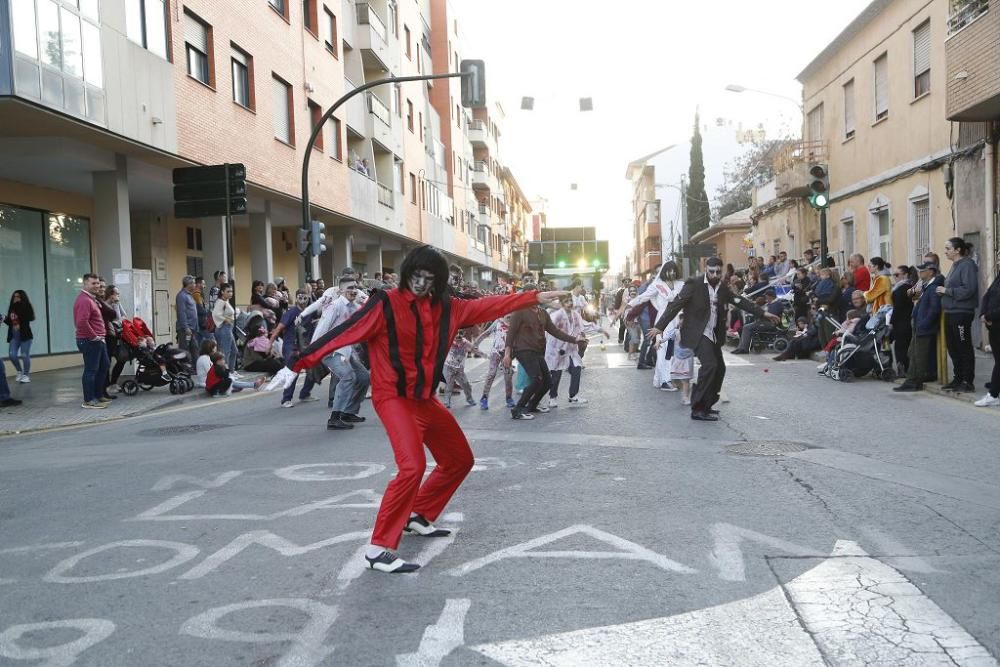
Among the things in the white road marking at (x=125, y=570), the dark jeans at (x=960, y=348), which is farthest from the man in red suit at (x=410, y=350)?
the dark jeans at (x=960, y=348)

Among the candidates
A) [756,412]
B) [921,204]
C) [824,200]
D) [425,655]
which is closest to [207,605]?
[425,655]

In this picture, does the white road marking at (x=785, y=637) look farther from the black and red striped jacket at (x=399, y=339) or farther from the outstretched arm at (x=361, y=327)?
the outstretched arm at (x=361, y=327)

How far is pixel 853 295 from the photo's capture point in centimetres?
1482

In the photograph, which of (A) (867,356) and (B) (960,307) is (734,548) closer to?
(B) (960,307)

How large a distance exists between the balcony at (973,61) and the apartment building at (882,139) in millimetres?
1083

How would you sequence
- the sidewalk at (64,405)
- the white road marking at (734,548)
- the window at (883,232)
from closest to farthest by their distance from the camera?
the white road marking at (734,548), the sidewalk at (64,405), the window at (883,232)

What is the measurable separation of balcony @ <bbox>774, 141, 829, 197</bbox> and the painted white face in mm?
22692

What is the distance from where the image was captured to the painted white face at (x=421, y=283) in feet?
16.0

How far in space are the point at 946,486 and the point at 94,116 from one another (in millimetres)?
12259

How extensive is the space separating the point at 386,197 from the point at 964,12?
20.5 meters

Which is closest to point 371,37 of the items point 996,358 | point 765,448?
point 996,358

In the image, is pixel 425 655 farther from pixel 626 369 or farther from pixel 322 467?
pixel 626 369

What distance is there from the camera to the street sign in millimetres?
15180

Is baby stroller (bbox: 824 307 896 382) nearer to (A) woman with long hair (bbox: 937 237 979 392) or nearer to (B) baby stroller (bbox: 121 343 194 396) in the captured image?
(A) woman with long hair (bbox: 937 237 979 392)
